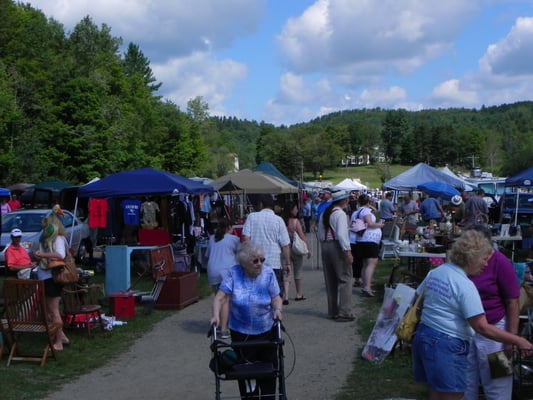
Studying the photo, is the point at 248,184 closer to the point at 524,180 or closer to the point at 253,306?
the point at 524,180

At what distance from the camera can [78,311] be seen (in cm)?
960

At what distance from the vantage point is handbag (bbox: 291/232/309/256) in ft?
41.7

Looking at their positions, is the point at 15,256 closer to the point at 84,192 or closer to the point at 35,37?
the point at 84,192

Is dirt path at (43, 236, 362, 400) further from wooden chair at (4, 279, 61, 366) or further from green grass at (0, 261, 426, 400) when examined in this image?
wooden chair at (4, 279, 61, 366)

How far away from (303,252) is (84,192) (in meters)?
6.12

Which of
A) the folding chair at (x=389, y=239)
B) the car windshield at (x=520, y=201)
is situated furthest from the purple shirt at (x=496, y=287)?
the car windshield at (x=520, y=201)

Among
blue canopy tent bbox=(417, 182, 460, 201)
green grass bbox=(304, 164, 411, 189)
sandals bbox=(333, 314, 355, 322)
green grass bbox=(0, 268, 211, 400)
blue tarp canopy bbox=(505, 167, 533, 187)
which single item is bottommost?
green grass bbox=(0, 268, 211, 400)

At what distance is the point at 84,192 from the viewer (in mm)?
16172

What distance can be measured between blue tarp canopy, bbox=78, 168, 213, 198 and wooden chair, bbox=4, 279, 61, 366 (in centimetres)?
760

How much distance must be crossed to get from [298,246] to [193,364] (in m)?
4.86

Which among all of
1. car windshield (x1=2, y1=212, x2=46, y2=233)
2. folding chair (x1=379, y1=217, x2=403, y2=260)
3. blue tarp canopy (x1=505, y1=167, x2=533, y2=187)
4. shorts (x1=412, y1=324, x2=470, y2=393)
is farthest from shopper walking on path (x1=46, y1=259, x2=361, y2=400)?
blue tarp canopy (x1=505, y1=167, x2=533, y2=187)

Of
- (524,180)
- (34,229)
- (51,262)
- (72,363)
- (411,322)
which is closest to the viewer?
(411,322)

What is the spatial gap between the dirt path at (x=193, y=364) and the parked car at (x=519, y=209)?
16018 millimetres

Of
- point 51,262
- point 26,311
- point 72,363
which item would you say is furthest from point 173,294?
point 26,311
